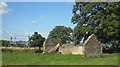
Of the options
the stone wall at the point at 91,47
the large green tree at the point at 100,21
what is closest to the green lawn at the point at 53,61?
the stone wall at the point at 91,47

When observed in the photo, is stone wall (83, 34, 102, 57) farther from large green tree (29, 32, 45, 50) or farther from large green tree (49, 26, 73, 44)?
large green tree (49, 26, 73, 44)

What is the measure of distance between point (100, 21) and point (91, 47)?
9.08 meters

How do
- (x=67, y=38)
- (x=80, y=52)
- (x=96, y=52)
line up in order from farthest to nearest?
1. (x=67, y=38)
2. (x=80, y=52)
3. (x=96, y=52)

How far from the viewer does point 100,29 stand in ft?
89.1

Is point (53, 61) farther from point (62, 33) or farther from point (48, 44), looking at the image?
point (62, 33)

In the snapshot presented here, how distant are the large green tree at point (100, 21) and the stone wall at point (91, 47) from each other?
6527 mm

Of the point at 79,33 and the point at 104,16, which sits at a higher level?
the point at 104,16

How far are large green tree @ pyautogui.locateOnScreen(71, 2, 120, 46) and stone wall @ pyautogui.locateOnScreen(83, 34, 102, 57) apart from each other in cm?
653

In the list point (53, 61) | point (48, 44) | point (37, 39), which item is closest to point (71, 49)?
point (48, 44)

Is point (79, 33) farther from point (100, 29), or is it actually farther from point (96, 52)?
point (96, 52)

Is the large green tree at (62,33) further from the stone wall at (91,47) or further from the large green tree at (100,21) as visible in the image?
the stone wall at (91,47)

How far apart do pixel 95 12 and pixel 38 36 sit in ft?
57.4

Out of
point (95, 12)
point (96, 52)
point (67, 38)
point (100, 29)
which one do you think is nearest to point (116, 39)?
point (100, 29)

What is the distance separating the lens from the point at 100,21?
2741 centimetres
